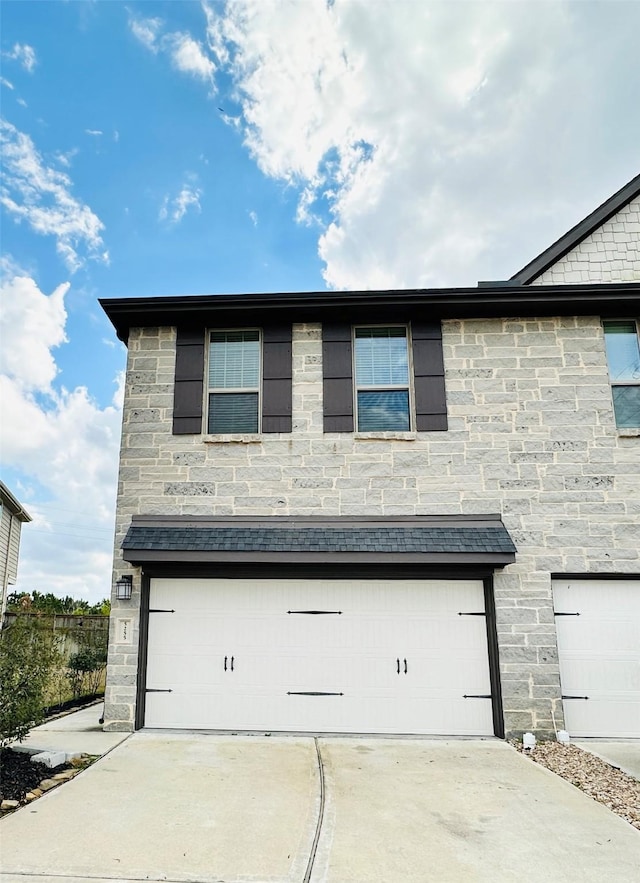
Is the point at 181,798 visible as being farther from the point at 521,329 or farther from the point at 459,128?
the point at 459,128

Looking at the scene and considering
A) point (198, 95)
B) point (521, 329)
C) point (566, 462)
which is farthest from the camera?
point (198, 95)

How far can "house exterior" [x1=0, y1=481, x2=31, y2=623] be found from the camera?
64.7ft

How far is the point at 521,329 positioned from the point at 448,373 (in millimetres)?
1291

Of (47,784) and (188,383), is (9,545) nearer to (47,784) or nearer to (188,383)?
(188,383)

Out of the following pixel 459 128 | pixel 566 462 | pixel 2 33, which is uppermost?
pixel 2 33

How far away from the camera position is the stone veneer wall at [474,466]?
293 inches

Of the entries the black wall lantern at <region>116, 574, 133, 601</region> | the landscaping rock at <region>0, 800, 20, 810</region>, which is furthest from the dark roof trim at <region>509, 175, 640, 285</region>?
the landscaping rock at <region>0, 800, 20, 810</region>

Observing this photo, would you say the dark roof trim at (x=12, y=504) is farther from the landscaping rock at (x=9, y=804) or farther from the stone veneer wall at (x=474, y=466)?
the landscaping rock at (x=9, y=804)

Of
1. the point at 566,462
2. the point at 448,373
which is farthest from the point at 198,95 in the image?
the point at 566,462

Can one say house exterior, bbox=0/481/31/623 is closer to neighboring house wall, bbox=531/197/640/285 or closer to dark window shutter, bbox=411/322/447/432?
dark window shutter, bbox=411/322/447/432

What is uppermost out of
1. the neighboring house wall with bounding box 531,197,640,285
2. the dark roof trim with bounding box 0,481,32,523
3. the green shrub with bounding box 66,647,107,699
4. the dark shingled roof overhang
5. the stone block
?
the neighboring house wall with bounding box 531,197,640,285

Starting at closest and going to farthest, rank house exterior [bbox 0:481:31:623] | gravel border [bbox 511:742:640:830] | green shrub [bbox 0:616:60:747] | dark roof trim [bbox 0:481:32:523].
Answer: gravel border [bbox 511:742:640:830], green shrub [bbox 0:616:60:747], dark roof trim [bbox 0:481:32:523], house exterior [bbox 0:481:31:623]

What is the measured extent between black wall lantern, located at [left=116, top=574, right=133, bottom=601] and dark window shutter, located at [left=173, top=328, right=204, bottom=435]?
2098 mm

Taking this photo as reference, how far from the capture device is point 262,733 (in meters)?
7.13
